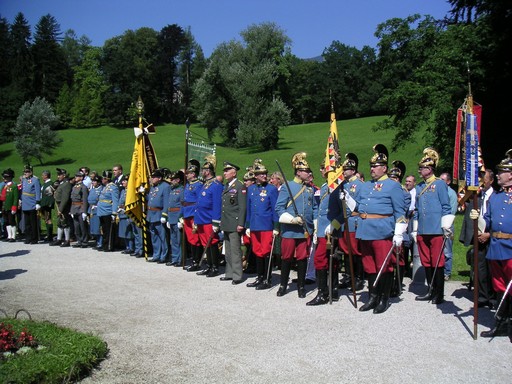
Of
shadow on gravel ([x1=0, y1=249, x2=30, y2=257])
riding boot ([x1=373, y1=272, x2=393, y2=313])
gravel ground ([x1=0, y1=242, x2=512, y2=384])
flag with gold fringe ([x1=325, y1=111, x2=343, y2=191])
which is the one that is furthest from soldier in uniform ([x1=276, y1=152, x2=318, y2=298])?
shadow on gravel ([x1=0, y1=249, x2=30, y2=257])

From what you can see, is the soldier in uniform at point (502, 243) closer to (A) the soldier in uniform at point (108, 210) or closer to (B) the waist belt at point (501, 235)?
(B) the waist belt at point (501, 235)

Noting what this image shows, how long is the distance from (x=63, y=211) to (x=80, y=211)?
703 mm

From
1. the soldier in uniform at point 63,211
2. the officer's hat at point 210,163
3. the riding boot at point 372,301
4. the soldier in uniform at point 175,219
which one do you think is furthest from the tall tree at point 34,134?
the riding boot at point 372,301

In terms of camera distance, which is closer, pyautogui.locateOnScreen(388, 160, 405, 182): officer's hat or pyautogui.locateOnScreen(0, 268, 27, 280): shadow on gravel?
pyautogui.locateOnScreen(388, 160, 405, 182): officer's hat

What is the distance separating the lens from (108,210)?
46.1ft

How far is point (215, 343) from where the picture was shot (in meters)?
6.16

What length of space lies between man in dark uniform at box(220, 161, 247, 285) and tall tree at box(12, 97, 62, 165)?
159 ft

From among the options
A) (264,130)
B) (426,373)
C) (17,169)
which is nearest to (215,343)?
(426,373)

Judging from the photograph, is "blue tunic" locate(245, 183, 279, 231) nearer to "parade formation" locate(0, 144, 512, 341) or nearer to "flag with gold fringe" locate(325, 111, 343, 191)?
"parade formation" locate(0, 144, 512, 341)

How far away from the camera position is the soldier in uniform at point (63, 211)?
1499 cm

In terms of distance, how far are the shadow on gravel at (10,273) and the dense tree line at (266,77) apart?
4722mm

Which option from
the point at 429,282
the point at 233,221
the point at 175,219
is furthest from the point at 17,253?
the point at 429,282

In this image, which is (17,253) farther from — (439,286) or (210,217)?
(439,286)

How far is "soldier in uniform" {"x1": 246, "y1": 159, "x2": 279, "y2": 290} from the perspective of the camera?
380 inches
